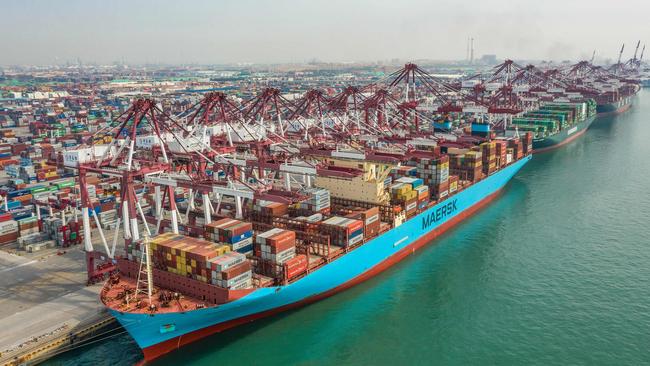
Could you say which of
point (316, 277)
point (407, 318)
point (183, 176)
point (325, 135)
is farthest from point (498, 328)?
point (325, 135)

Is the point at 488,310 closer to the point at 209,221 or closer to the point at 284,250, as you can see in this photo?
the point at 284,250

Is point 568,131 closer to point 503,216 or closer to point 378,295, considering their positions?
point 503,216

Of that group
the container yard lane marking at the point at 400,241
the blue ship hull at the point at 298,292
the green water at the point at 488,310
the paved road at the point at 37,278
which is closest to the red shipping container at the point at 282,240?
the blue ship hull at the point at 298,292

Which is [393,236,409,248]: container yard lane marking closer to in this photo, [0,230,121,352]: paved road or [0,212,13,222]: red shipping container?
[0,230,121,352]: paved road

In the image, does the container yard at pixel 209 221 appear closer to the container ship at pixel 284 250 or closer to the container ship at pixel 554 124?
the container ship at pixel 284 250

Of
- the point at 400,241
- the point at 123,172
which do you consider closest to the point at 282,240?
the point at 123,172

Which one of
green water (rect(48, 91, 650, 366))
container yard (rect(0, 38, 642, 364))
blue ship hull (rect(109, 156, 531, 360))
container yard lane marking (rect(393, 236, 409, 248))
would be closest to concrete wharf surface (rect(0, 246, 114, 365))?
container yard (rect(0, 38, 642, 364))
